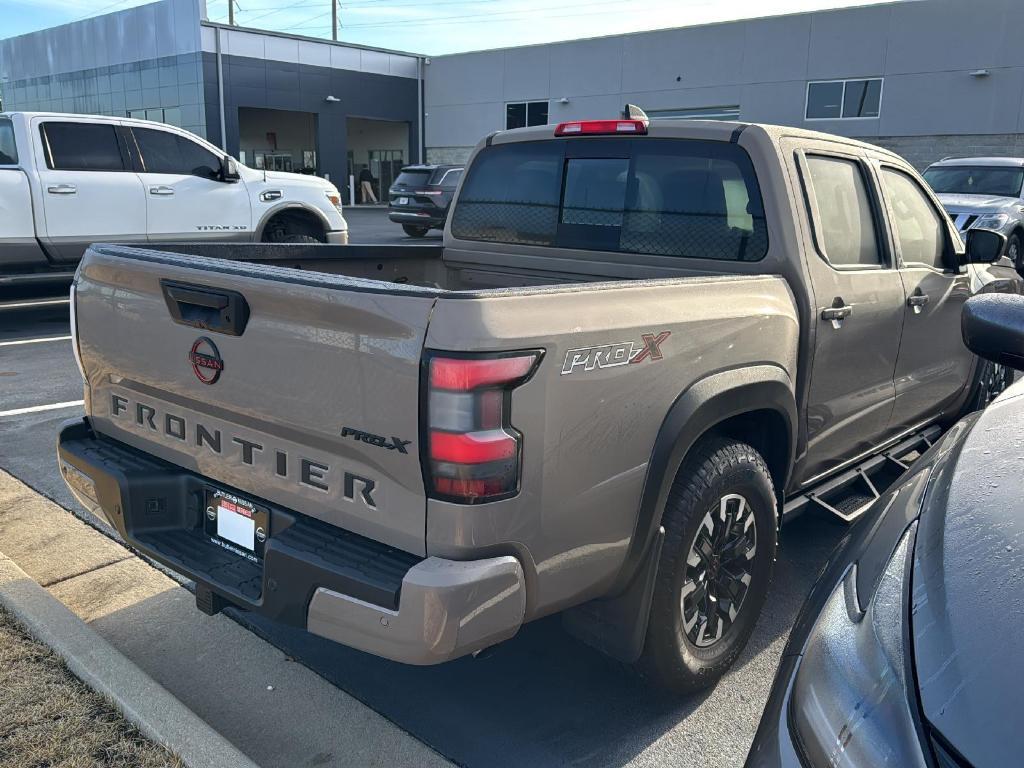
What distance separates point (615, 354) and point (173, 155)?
9.23 metres

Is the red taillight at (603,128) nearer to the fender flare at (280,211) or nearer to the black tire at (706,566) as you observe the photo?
the black tire at (706,566)

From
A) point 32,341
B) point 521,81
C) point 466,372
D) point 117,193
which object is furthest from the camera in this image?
point 521,81

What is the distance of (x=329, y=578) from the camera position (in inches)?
90.8

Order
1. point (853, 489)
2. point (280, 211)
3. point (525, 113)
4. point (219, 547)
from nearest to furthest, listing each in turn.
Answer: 1. point (219, 547)
2. point (853, 489)
3. point (280, 211)
4. point (525, 113)

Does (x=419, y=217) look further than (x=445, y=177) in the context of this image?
No

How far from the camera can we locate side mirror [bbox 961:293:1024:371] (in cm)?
249

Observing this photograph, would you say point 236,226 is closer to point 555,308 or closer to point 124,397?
point 124,397

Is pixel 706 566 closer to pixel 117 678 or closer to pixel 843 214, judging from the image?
pixel 843 214

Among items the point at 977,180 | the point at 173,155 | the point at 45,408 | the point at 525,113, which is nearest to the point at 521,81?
the point at 525,113

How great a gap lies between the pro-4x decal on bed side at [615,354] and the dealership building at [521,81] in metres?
25.9

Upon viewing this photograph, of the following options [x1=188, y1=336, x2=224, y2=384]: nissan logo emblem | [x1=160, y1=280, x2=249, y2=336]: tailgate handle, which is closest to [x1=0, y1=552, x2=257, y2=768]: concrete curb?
[x1=188, y1=336, x2=224, y2=384]: nissan logo emblem

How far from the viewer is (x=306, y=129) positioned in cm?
4472

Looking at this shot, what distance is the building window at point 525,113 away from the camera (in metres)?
38.2

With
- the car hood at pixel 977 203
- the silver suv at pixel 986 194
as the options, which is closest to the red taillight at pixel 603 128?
the silver suv at pixel 986 194
